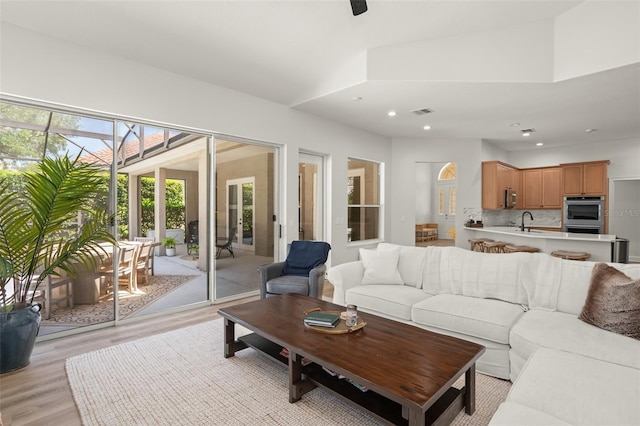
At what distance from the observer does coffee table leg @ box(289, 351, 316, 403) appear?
2.11 m

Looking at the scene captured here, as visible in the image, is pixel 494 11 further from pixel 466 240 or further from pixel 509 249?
pixel 466 240

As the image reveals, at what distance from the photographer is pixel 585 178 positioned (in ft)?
23.5

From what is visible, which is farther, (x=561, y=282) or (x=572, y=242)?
(x=572, y=242)

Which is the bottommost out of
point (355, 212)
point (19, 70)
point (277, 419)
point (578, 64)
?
point (277, 419)

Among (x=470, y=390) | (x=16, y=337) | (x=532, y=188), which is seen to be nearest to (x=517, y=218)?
(x=532, y=188)

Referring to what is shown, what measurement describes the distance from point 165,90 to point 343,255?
3.95 m

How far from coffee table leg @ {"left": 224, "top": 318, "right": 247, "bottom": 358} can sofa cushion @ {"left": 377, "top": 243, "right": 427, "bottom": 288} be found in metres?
1.85

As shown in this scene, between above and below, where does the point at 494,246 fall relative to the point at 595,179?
below

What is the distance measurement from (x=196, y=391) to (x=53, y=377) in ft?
3.93

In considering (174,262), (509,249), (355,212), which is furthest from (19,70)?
(509,249)

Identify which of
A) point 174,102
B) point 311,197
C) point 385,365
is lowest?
point 385,365

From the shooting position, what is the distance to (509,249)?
5270 mm

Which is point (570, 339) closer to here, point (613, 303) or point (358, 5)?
point (613, 303)

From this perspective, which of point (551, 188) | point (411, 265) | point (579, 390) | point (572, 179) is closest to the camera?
point (579, 390)
